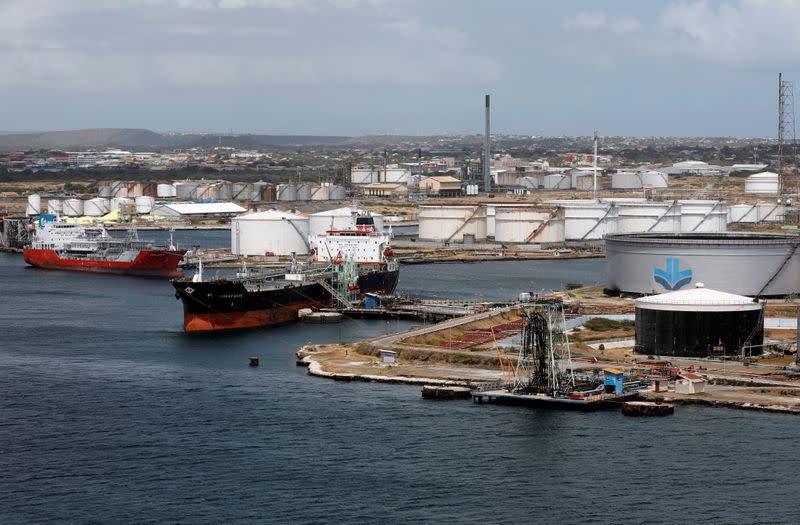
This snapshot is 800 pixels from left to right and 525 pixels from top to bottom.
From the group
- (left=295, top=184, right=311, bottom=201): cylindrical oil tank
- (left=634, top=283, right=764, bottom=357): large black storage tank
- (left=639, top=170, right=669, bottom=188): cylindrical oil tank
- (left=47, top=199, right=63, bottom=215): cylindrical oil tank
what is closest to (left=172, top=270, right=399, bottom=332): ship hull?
(left=634, top=283, right=764, bottom=357): large black storage tank

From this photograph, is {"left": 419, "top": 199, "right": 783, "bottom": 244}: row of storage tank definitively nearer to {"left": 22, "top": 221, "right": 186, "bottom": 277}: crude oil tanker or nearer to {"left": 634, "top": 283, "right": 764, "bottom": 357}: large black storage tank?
{"left": 22, "top": 221, "right": 186, "bottom": 277}: crude oil tanker

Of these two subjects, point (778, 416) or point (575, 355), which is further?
point (575, 355)

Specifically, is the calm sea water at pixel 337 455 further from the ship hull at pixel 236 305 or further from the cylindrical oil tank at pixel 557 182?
the cylindrical oil tank at pixel 557 182

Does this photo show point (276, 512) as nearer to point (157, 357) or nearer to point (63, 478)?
point (63, 478)

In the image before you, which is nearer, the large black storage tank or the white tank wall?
the large black storage tank

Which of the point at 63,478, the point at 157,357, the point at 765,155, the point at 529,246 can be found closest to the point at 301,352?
the point at 157,357

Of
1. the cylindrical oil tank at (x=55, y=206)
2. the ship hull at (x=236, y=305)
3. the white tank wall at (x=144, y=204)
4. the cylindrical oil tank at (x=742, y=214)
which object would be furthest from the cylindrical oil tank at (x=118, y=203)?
the ship hull at (x=236, y=305)

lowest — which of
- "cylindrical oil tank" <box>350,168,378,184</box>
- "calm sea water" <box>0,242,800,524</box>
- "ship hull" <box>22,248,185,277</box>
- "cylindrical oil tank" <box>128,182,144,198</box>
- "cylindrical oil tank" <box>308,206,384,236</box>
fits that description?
"calm sea water" <box>0,242,800,524</box>

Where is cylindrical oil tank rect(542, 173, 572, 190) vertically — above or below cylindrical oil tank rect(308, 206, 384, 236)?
above
